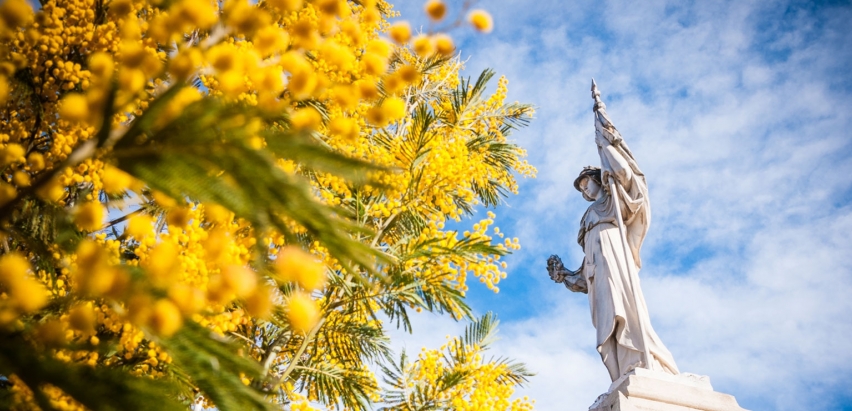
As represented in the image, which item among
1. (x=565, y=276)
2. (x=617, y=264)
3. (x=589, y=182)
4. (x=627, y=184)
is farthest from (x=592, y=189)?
(x=617, y=264)

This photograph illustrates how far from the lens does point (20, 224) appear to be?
2553 millimetres

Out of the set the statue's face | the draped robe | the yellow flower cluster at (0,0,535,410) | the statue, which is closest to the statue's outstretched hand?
the statue

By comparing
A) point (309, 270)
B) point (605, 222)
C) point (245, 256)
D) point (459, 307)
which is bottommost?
point (309, 270)

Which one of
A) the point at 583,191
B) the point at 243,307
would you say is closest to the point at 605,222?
the point at 583,191

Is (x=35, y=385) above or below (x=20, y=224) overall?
below

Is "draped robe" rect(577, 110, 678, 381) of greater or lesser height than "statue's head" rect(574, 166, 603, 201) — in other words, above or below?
below

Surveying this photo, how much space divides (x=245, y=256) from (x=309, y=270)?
1168 millimetres

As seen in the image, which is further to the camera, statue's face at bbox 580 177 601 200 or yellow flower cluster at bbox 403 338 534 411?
statue's face at bbox 580 177 601 200

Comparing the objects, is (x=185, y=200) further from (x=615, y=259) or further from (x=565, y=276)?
(x=565, y=276)

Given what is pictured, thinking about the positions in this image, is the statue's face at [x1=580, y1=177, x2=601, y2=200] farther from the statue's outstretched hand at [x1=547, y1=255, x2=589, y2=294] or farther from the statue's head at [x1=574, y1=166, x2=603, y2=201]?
the statue's outstretched hand at [x1=547, y1=255, x2=589, y2=294]

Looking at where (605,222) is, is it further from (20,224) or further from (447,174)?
(20,224)

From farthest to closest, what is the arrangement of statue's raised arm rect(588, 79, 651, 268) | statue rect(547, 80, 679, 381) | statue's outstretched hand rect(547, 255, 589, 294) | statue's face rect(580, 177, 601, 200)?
statue's face rect(580, 177, 601, 200)
statue's outstretched hand rect(547, 255, 589, 294)
statue's raised arm rect(588, 79, 651, 268)
statue rect(547, 80, 679, 381)

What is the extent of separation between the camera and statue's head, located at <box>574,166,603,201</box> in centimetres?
621

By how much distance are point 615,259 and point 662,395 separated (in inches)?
61.4
